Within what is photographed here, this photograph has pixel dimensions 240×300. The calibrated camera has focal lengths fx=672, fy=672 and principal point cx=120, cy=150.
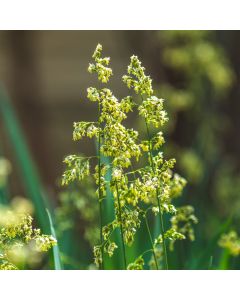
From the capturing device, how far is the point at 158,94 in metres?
2.65

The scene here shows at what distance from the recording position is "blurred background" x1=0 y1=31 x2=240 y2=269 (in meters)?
2.52

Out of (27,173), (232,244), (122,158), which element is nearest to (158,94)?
(27,173)

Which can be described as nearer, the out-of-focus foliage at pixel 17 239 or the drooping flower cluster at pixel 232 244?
the out-of-focus foliage at pixel 17 239

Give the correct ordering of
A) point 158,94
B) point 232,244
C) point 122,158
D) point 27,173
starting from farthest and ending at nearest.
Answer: point 158,94, point 27,173, point 232,244, point 122,158

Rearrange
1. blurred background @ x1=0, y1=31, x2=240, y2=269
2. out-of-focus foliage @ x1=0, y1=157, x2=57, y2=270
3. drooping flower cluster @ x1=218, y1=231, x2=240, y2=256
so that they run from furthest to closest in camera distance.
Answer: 1. blurred background @ x1=0, y1=31, x2=240, y2=269
2. drooping flower cluster @ x1=218, y1=231, x2=240, y2=256
3. out-of-focus foliage @ x1=0, y1=157, x2=57, y2=270

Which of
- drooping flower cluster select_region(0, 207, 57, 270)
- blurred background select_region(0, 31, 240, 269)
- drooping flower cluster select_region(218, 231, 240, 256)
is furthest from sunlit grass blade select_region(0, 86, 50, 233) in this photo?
drooping flower cluster select_region(218, 231, 240, 256)

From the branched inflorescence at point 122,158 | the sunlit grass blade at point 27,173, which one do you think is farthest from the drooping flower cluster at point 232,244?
the sunlit grass blade at point 27,173

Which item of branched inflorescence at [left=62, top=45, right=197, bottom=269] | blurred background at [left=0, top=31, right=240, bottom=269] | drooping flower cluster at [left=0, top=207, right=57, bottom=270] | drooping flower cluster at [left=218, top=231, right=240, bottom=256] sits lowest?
drooping flower cluster at [left=218, top=231, right=240, bottom=256]

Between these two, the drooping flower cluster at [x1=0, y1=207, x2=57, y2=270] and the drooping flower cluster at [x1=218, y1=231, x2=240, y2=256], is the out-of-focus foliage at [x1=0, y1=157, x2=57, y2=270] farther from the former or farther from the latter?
the drooping flower cluster at [x1=218, y1=231, x2=240, y2=256]

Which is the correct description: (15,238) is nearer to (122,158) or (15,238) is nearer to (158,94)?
(122,158)

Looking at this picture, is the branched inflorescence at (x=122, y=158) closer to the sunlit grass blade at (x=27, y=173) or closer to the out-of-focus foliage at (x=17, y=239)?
the out-of-focus foliage at (x=17, y=239)

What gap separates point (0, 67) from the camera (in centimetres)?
320

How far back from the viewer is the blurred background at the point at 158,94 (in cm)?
252
